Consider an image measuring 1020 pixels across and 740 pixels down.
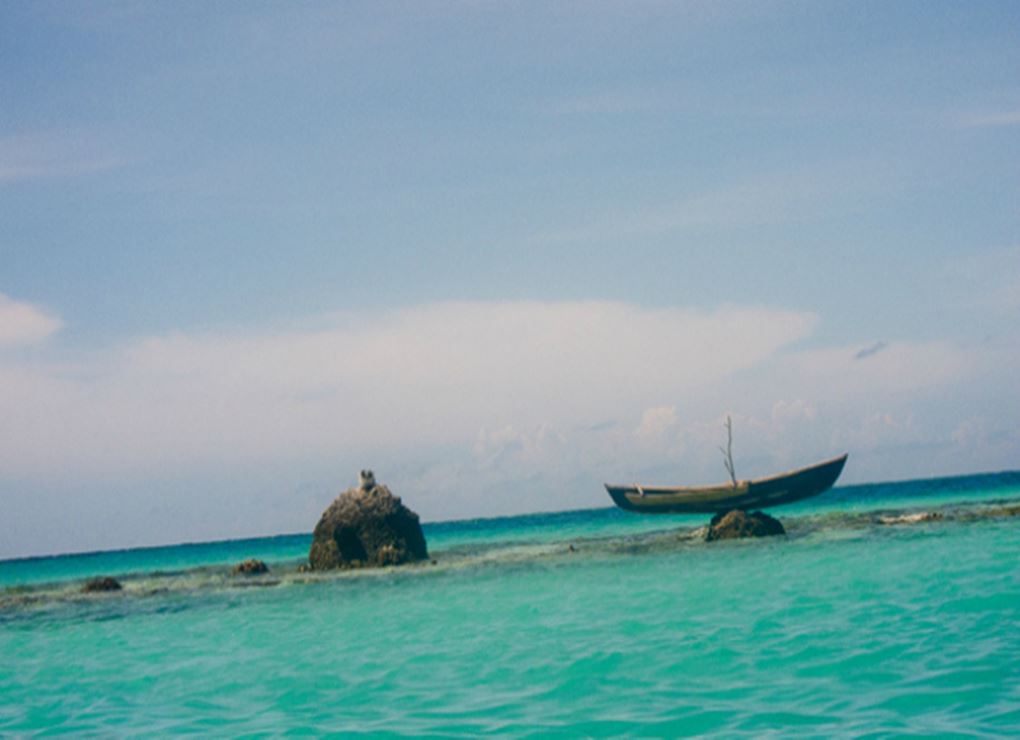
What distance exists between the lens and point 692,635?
13.9 meters

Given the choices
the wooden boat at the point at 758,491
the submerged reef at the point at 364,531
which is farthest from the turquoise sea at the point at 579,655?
the wooden boat at the point at 758,491

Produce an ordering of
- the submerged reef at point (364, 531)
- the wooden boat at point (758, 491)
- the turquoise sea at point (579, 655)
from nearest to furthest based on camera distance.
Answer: the turquoise sea at point (579, 655), the submerged reef at point (364, 531), the wooden boat at point (758, 491)

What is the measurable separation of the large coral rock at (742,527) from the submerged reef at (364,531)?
10946mm

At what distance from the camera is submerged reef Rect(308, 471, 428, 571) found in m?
34.6

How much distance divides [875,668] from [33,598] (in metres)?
32.8

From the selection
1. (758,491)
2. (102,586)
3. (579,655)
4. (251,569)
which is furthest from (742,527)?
(102,586)

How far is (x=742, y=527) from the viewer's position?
34812 millimetres

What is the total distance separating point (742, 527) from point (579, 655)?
23.1m

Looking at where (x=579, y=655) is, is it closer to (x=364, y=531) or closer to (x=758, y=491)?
(x=364, y=531)

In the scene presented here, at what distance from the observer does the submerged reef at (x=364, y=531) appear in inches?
1362

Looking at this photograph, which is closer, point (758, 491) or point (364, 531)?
point (364, 531)

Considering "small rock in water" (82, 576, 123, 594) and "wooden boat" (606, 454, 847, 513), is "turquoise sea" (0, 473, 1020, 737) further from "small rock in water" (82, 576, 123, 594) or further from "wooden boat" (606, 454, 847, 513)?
"wooden boat" (606, 454, 847, 513)

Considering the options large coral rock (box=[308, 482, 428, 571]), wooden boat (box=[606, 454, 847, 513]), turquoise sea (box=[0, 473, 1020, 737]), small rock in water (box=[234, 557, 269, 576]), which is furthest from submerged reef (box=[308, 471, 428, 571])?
wooden boat (box=[606, 454, 847, 513])

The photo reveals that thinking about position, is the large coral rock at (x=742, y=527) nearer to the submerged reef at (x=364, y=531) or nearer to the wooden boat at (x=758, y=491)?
the wooden boat at (x=758, y=491)
